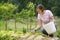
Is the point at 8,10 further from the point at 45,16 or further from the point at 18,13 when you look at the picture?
the point at 45,16

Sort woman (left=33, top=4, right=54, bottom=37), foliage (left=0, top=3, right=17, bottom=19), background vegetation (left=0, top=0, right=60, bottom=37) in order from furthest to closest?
1. foliage (left=0, top=3, right=17, bottom=19)
2. background vegetation (left=0, top=0, right=60, bottom=37)
3. woman (left=33, top=4, right=54, bottom=37)

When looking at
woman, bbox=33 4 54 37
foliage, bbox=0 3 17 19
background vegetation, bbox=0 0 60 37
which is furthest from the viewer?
foliage, bbox=0 3 17 19

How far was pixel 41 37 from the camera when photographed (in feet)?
12.9

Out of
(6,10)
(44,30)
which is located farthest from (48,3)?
(44,30)

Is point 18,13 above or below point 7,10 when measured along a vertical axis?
below

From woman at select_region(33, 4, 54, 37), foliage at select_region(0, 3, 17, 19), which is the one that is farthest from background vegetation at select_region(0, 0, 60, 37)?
woman at select_region(33, 4, 54, 37)

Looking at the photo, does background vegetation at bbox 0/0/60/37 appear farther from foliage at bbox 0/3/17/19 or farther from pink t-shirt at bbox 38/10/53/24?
pink t-shirt at bbox 38/10/53/24

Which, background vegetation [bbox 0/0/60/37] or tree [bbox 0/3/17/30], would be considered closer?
background vegetation [bbox 0/0/60/37]

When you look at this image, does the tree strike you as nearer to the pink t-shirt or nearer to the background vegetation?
the background vegetation

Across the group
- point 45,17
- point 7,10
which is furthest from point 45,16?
point 7,10

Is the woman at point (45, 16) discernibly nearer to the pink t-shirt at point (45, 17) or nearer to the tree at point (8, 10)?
the pink t-shirt at point (45, 17)

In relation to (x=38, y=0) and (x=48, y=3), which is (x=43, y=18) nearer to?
(x=38, y=0)

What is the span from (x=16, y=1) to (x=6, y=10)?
2.30ft

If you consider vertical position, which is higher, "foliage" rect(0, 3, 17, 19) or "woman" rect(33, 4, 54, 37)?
"foliage" rect(0, 3, 17, 19)
